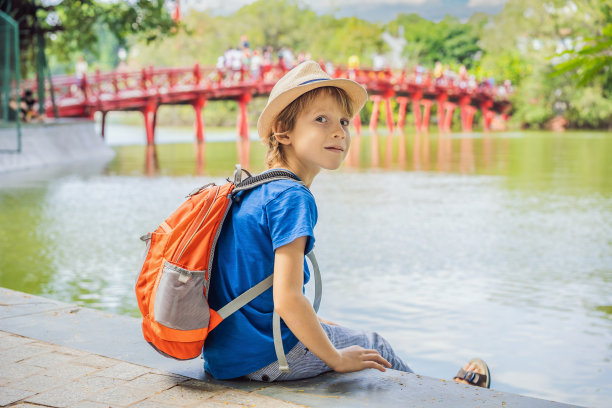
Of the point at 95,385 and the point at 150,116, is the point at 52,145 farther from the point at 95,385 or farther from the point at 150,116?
the point at 95,385

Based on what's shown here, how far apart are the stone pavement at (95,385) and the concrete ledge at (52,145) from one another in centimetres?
1061

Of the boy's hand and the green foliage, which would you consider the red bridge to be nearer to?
the green foliage

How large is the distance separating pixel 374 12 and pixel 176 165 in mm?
136629

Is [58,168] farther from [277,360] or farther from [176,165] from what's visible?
[277,360]

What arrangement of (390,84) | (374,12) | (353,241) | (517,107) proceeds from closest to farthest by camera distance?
(353,241) → (390,84) → (517,107) → (374,12)

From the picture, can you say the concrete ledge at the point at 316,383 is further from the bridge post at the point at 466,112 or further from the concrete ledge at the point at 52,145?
the bridge post at the point at 466,112

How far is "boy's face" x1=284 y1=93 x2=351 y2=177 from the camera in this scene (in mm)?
2234

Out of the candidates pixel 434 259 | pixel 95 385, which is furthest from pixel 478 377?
pixel 434 259

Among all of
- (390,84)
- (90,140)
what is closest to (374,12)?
(390,84)

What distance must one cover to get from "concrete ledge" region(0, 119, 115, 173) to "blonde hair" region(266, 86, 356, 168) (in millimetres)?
11013

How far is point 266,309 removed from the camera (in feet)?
7.25

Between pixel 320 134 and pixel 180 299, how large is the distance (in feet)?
1.98

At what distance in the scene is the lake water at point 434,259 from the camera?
12.6ft

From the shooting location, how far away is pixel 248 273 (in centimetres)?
217
